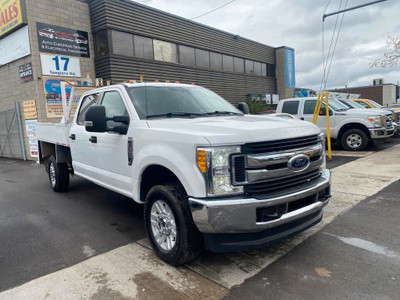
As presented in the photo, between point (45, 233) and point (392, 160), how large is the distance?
28.3 feet

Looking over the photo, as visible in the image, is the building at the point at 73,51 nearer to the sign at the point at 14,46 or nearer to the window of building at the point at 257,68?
the sign at the point at 14,46

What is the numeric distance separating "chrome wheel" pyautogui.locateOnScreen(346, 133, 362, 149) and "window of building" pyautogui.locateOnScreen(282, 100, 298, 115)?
2.03 meters

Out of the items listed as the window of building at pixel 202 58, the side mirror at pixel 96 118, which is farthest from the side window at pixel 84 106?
the window of building at pixel 202 58

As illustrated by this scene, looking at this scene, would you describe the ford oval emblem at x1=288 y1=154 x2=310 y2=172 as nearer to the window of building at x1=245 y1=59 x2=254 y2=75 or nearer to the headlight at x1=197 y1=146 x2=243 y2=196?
the headlight at x1=197 y1=146 x2=243 y2=196

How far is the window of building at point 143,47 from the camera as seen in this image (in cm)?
1509

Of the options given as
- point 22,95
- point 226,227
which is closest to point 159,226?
point 226,227

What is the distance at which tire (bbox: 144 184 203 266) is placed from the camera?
297 centimetres

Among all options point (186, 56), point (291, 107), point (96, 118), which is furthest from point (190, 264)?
point (186, 56)

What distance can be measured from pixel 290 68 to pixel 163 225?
85.3ft

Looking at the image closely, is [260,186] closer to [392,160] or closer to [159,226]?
[159,226]

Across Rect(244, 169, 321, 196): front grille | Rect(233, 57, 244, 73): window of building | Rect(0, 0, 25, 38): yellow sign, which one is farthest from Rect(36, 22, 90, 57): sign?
Rect(244, 169, 321, 196): front grille

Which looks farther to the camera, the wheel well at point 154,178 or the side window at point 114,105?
the side window at point 114,105

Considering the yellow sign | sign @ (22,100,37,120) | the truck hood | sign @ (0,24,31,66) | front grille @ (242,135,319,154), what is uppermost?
the yellow sign

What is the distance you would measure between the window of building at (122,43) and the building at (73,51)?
4 cm
